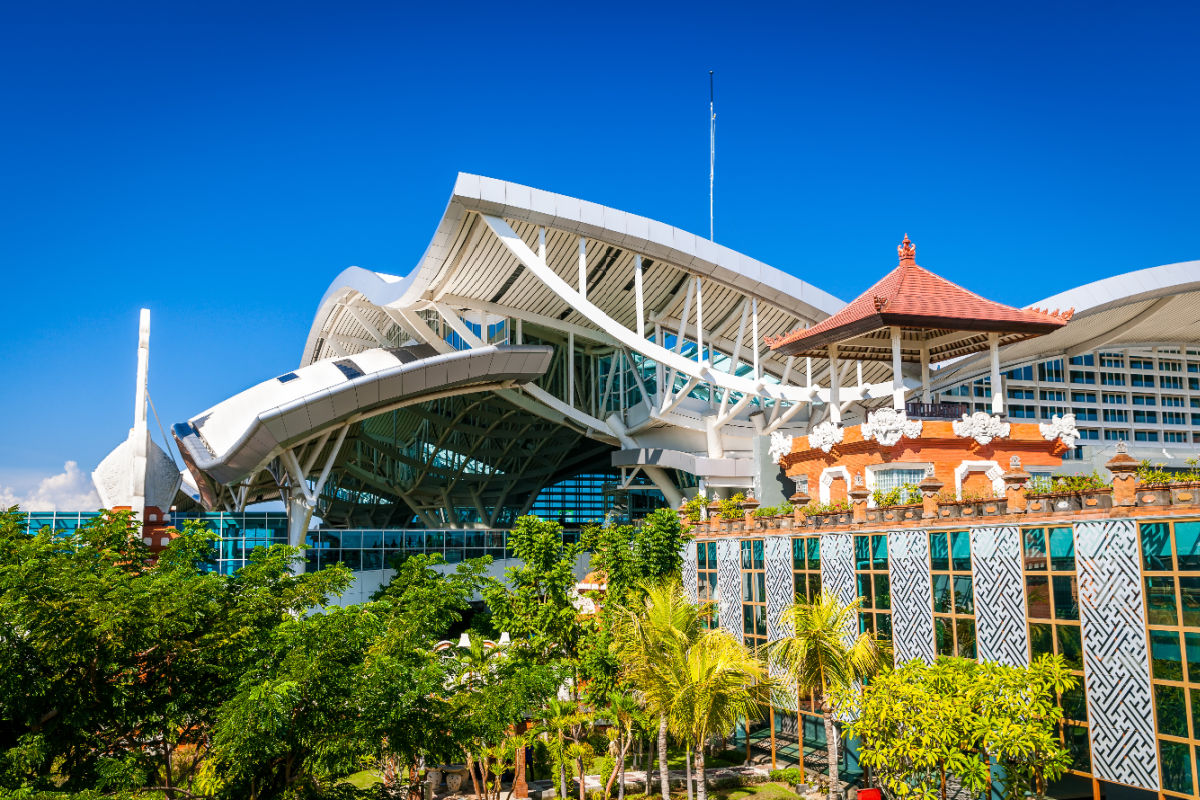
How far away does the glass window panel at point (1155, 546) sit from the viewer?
17844 millimetres

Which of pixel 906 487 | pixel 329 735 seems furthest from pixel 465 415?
pixel 329 735

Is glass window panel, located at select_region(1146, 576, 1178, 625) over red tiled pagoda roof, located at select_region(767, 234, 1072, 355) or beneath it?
beneath

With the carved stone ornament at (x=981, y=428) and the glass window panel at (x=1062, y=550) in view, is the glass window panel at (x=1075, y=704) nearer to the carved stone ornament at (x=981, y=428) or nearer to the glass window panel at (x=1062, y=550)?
the glass window panel at (x=1062, y=550)

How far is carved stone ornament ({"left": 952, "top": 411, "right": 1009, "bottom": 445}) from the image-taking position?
30.0m

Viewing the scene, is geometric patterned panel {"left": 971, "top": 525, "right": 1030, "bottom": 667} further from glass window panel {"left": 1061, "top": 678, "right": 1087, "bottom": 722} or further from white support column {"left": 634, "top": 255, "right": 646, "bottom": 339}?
white support column {"left": 634, "top": 255, "right": 646, "bottom": 339}

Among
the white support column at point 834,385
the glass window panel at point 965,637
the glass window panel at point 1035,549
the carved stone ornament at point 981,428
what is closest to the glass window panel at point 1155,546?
the glass window panel at point 1035,549

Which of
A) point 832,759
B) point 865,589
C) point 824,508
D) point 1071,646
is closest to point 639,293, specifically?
point 824,508

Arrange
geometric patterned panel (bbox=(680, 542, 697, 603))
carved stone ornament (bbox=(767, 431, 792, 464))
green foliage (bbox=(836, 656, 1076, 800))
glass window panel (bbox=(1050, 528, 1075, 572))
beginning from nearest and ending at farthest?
green foliage (bbox=(836, 656, 1076, 800)) < glass window panel (bbox=(1050, 528, 1075, 572)) < geometric patterned panel (bbox=(680, 542, 697, 603)) < carved stone ornament (bbox=(767, 431, 792, 464))

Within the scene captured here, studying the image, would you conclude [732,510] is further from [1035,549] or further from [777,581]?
[1035,549]

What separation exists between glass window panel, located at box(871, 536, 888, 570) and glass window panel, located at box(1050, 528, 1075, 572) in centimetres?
499

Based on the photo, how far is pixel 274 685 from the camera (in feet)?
54.0

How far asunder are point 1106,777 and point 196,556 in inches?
710

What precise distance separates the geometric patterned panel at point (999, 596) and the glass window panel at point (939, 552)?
780 millimetres

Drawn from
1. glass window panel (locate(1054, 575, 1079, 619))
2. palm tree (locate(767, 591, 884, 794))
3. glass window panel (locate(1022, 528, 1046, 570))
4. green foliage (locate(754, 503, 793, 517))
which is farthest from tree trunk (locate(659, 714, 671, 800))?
glass window panel (locate(1054, 575, 1079, 619))
